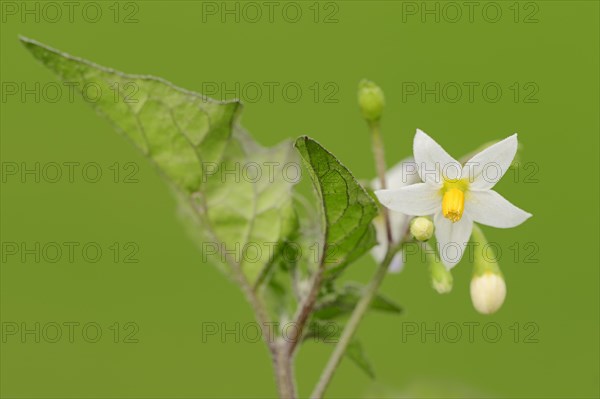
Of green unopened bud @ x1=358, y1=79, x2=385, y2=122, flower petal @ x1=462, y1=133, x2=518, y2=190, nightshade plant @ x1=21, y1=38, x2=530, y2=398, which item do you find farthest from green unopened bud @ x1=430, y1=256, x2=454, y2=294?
green unopened bud @ x1=358, y1=79, x2=385, y2=122

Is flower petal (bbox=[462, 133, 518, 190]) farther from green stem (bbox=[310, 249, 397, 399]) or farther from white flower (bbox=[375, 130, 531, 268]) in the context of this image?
green stem (bbox=[310, 249, 397, 399])

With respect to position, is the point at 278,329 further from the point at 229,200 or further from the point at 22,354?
the point at 22,354

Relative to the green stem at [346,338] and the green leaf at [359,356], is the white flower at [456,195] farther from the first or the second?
the green leaf at [359,356]

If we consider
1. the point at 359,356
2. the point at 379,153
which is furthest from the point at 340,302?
the point at 379,153

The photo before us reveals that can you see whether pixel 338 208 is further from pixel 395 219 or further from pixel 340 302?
pixel 395 219

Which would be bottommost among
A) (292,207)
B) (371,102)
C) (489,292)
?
(489,292)

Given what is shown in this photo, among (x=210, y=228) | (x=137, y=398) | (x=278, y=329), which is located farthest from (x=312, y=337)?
(x=137, y=398)

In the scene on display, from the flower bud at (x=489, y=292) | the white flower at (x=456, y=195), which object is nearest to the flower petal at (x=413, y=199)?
the white flower at (x=456, y=195)
